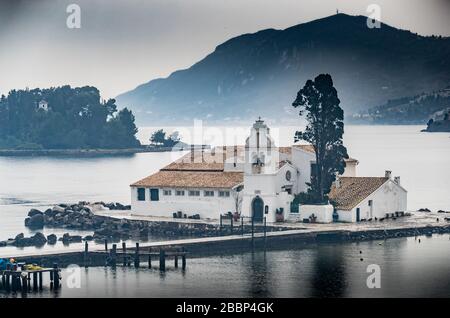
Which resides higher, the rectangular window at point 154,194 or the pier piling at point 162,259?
the rectangular window at point 154,194

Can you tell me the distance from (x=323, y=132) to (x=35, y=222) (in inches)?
668

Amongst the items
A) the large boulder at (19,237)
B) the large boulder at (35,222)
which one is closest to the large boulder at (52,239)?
the large boulder at (19,237)

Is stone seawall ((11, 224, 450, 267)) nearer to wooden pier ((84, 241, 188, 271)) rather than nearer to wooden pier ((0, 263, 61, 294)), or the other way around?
wooden pier ((84, 241, 188, 271))

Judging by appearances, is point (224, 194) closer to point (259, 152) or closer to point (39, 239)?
point (259, 152)

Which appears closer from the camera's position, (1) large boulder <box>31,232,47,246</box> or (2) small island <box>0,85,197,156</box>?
(1) large boulder <box>31,232,47,246</box>

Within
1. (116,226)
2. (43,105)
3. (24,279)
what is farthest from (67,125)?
(24,279)

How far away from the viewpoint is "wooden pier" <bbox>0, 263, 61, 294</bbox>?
49.3 meters

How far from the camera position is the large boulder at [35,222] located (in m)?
71.6

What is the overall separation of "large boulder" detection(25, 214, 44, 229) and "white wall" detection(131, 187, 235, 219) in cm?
660

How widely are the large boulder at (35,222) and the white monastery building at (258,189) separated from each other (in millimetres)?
6481

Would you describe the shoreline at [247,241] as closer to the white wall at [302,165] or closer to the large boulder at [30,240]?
the large boulder at [30,240]

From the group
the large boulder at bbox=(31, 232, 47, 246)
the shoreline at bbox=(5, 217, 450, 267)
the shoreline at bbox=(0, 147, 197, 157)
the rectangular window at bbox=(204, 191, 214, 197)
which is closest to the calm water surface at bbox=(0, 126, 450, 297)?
the shoreline at bbox=(5, 217, 450, 267)

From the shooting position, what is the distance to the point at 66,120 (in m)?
191
